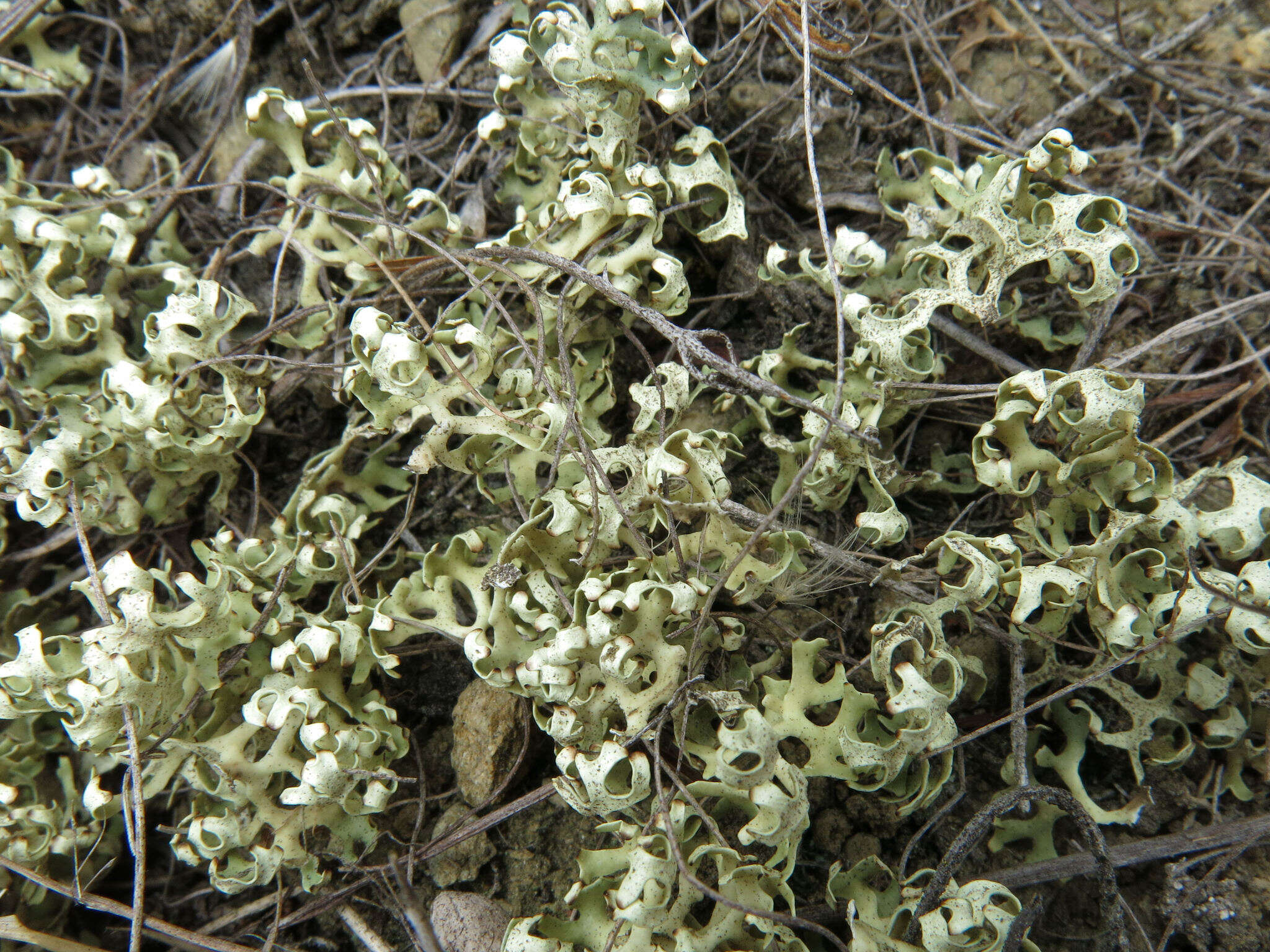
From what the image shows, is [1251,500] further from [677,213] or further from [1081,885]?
[677,213]

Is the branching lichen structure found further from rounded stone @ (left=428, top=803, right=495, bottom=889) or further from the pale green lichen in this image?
the pale green lichen

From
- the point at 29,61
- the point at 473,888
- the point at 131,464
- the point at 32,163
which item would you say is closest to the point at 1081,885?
the point at 473,888

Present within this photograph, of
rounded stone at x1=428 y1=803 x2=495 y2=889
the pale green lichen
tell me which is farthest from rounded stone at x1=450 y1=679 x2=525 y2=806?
the pale green lichen

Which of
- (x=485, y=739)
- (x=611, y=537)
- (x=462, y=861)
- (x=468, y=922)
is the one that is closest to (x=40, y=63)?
(x=611, y=537)

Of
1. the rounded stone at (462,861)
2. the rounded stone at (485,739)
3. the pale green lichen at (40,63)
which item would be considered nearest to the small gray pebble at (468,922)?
the rounded stone at (462,861)

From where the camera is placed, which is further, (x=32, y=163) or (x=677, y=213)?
(x=32, y=163)

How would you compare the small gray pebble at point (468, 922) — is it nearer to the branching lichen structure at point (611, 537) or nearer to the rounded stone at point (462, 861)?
the rounded stone at point (462, 861)

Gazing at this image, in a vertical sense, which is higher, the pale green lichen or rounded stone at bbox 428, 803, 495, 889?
the pale green lichen
